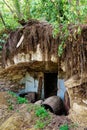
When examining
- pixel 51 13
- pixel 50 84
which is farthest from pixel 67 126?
pixel 50 84

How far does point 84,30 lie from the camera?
3.69m

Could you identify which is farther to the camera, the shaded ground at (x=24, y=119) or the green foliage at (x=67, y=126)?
the shaded ground at (x=24, y=119)

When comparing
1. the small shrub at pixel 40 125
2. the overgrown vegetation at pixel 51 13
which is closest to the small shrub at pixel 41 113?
the small shrub at pixel 40 125

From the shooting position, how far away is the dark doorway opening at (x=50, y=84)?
6199 mm

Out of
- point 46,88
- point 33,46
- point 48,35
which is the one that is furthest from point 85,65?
point 46,88

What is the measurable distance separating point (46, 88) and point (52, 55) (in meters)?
1.93

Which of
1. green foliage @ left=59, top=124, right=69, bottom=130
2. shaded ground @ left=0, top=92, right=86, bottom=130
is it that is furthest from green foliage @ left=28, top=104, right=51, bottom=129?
green foliage @ left=59, top=124, right=69, bottom=130

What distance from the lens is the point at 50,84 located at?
20.8ft

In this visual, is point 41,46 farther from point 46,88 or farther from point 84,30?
point 46,88

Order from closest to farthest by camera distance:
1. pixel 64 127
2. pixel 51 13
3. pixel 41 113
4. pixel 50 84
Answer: pixel 64 127 < pixel 41 113 < pixel 51 13 < pixel 50 84

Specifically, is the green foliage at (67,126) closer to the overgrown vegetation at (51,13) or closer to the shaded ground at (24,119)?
the shaded ground at (24,119)

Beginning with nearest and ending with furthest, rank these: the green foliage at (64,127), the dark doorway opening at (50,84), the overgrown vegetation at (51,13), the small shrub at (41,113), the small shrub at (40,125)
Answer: the overgrown vegetation at (51,13)
the green foliage at (64,127)
the small shrub at (40,125)
the small shrub at (41,113)
the dark doorway opening at (50,84)

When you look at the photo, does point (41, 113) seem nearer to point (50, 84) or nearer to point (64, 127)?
point (64, 127)

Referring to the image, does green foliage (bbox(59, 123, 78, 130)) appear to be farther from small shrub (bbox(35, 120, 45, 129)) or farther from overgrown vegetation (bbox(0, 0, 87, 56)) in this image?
overgrown vegetation (bbox(0, 0, 87, 56))
